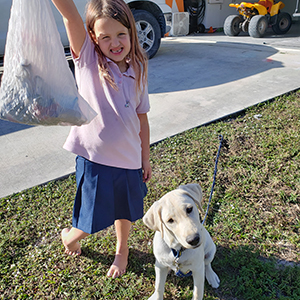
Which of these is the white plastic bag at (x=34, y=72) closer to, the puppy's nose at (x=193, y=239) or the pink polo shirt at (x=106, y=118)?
the pink polo shirt at (x=106, y=118)

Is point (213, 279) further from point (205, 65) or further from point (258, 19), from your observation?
point (258, 19)

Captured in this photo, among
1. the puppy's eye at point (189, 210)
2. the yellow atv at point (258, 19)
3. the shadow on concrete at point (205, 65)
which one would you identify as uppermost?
the yellow atv at point (258, 19)

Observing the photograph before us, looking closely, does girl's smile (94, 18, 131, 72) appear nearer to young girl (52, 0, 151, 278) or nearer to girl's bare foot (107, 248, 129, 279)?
young girl (52, 0, 151, 278)

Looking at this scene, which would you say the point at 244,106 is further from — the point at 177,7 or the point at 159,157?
the point at 177,7

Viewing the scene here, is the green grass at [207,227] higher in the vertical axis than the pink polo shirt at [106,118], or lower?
lower

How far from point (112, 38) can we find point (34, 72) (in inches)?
19.6

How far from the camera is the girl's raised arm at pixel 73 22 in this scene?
54.5 inches

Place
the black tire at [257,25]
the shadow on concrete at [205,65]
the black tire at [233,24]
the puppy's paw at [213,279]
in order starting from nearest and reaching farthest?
1. the puppy's paw at [213,279]
2. the shadow on concrete at [205,65]
3. the black tire at [257,25]
4. the black tire at [233,24]

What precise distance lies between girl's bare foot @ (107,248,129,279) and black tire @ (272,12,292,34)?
1056 centimetres

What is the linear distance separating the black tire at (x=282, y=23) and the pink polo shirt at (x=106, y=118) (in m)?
10.3

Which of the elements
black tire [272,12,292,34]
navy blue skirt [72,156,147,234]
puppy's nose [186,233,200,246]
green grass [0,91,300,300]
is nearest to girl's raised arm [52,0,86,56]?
navy blue skirt [72,156,147,234]

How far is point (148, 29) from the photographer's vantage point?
6699 mm

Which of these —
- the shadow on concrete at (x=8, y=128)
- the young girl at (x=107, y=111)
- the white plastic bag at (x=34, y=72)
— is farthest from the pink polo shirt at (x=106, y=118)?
the shadow on concrete at (x=8, y=128)

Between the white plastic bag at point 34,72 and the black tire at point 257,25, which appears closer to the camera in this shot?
the white plastic bag at point 34,72
